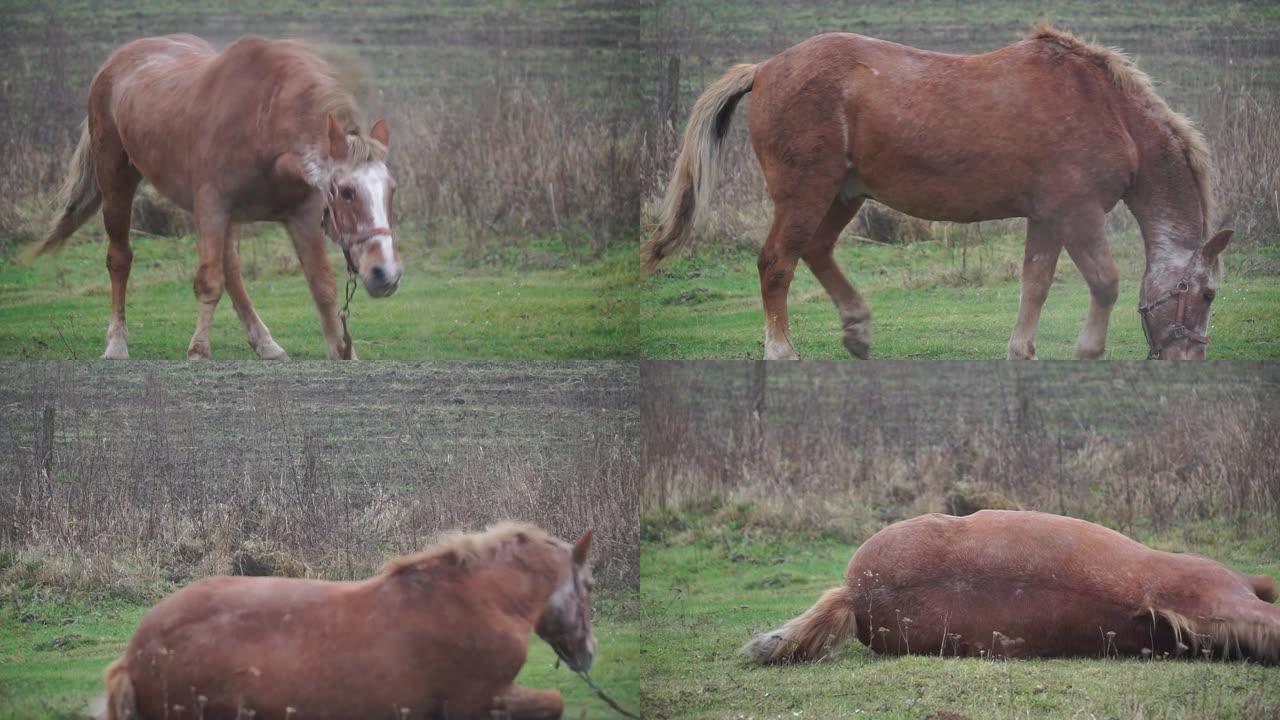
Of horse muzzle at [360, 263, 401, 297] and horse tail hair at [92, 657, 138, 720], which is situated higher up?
horse muzzle at [360, 263, 401, 297]

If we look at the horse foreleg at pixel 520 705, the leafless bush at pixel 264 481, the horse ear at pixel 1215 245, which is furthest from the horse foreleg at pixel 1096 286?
the horse foreleg at pixel 520 705

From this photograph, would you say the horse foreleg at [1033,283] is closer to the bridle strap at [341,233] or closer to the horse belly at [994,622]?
the horse belly at [994,622]

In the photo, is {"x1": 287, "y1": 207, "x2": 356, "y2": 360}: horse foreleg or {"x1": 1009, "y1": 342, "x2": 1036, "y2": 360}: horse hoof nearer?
{"x1": 287, "y1": 207, "x2": 356, "y2": 360}: horse foreleg

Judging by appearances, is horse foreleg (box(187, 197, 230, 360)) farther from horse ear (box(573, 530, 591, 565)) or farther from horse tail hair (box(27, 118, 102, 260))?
horse ear (box(573, 530, 591, 565))

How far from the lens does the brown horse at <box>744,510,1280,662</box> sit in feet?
23.2

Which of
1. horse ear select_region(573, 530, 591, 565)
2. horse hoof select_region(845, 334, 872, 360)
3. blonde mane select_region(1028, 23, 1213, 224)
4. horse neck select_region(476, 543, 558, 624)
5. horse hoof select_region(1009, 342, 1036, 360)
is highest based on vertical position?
blonde mane select_region(1028, 23, 1213, 224)

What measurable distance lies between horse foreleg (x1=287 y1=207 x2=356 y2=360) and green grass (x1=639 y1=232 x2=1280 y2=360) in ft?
6.36

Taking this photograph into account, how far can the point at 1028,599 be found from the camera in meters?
7.29

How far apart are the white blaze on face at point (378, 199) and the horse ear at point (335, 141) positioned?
0.35 feet

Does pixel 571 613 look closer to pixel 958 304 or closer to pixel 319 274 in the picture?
pixel 319 274

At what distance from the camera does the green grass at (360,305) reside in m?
7.45

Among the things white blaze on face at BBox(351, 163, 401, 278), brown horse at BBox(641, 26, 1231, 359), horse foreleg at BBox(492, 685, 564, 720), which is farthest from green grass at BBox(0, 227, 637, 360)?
horse foreleg at BBox(492, 685, 564, 720)

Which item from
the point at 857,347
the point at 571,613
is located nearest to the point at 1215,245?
the point at 857,347

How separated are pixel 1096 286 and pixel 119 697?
4.81 metres
